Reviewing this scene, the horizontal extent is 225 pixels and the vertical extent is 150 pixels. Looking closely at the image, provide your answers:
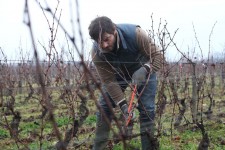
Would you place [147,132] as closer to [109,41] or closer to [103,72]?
[103,72]

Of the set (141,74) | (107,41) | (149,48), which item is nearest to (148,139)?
(141,74)

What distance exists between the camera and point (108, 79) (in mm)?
3500

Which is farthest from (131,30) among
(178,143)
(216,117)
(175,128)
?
(216,117)

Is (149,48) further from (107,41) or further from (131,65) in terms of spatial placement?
(107,41)

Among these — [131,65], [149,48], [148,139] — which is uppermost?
[149,48]

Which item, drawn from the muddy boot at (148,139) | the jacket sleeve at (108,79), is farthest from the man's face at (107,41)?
the muddy boot at (148,139)

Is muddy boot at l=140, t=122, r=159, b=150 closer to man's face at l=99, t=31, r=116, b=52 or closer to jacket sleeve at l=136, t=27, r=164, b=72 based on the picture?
jacket sleeve at l=136, t=27, r=164, b=72

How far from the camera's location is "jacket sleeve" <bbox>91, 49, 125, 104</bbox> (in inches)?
135

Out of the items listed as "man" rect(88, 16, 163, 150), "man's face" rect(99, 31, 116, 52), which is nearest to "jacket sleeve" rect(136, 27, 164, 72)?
"man" rect(88, 16, 163, 150)

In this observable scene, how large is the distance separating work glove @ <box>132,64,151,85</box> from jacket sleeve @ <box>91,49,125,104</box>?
18cm

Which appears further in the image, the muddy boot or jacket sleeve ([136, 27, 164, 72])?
the muddy boot

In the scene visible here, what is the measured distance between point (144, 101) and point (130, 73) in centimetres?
36

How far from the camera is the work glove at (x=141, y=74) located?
11.0 ft

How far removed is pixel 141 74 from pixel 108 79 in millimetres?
321
